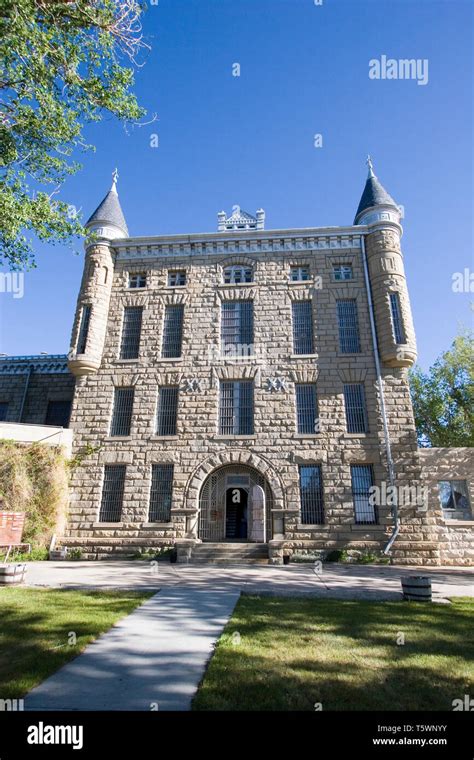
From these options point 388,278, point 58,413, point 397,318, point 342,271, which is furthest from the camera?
point 58,413

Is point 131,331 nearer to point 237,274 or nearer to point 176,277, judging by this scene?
point 176,277

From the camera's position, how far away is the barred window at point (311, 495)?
16.5 metres

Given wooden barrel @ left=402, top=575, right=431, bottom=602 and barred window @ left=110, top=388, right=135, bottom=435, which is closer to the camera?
wooden barrel @ left=402, top=575, right=431, bottom=602

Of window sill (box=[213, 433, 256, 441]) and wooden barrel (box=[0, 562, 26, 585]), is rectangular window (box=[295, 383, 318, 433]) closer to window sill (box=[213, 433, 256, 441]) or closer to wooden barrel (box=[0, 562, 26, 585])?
window sill (box=[213, 433, 256, 441])

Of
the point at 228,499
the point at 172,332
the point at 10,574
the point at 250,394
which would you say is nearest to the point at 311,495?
the point at 228,499

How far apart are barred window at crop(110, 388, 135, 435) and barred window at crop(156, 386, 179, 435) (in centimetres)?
135

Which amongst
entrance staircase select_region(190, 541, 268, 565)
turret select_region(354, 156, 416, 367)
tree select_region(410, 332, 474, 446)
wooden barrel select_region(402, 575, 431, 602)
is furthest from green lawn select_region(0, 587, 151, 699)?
tree select_region(410, 332, 474, 446)

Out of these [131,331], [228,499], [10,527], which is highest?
[131,331]

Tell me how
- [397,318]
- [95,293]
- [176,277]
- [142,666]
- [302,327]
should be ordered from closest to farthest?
[142,666]
[397,318]
[302,327]
[95,293]
[176,277]

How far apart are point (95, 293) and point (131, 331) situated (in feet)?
8.18

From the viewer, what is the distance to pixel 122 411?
61.7ft

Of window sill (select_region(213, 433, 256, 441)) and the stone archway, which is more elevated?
window sill (select_region(213, 433, 256, 441))

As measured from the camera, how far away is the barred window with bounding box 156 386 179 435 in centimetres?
1834
